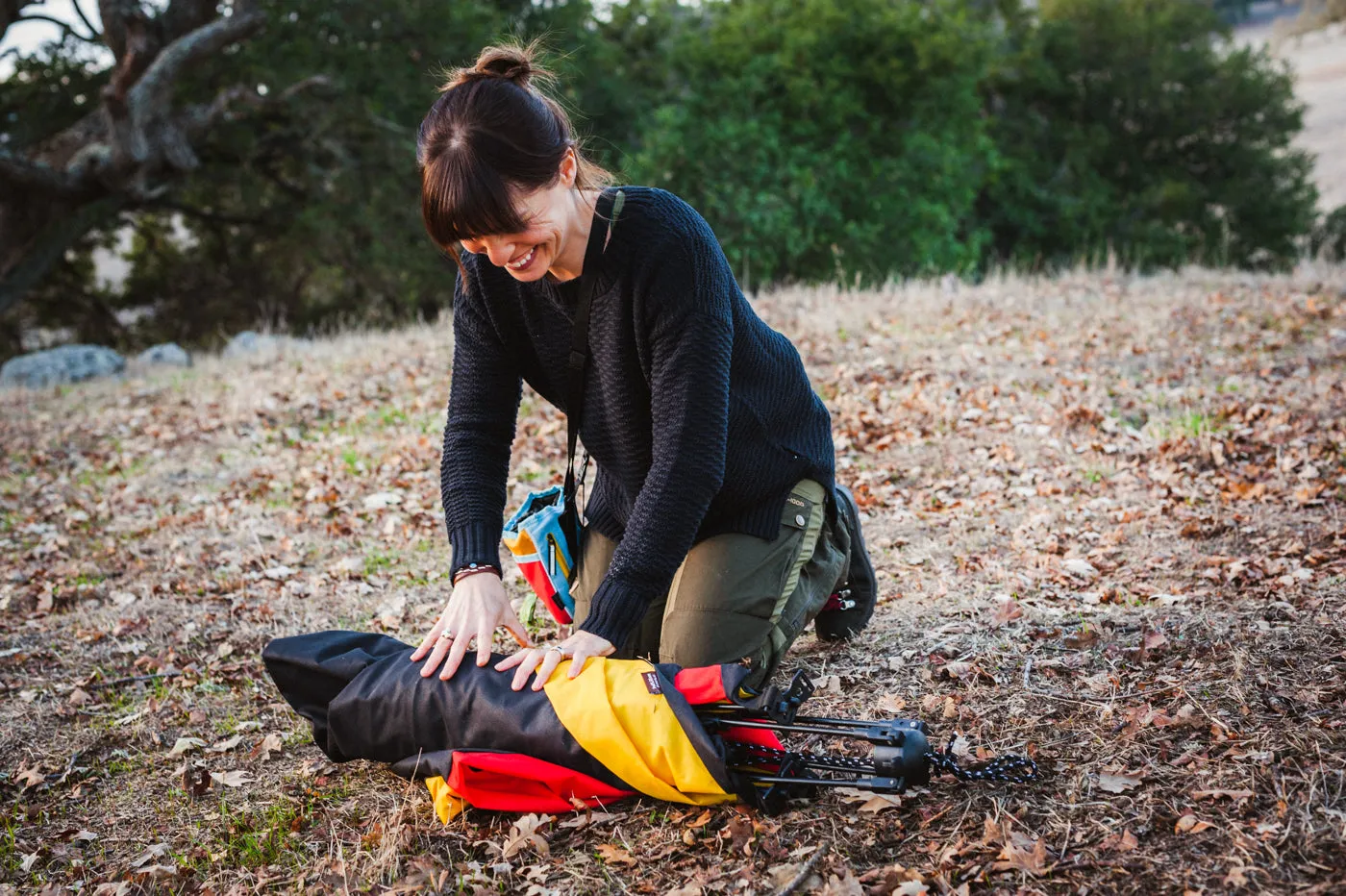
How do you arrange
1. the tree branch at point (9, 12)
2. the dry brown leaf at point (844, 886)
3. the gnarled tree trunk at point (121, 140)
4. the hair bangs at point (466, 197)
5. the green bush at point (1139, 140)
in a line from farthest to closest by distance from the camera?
the green bush at point (1139, 140) → the tree branch at point (9, 12) → the gnarled tree trunk at point (121, 140) → the hair bangs at point (466, 197) → the dry brown leaf at point (844, 886)

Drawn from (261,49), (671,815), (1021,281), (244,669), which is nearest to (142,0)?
(261,49)

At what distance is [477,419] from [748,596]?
3.17 ft

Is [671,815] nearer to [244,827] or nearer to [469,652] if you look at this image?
[469,652]

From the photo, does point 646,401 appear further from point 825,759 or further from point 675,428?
point 825,759

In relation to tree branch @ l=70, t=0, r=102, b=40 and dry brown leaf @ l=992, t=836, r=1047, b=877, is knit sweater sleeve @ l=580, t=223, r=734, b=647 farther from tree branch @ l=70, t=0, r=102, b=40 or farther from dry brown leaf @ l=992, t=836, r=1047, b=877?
tree branch @ l=70, t=0, r=102, b=40

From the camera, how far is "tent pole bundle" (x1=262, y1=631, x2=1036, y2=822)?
2381mm

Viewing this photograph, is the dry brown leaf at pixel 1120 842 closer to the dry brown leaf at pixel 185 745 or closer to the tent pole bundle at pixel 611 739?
the tent pole bundle at pixel 611 739

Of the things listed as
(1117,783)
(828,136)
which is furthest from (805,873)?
(828,136)

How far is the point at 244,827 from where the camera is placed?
2816 mm

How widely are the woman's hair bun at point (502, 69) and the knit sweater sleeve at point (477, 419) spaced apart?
23.2 inches

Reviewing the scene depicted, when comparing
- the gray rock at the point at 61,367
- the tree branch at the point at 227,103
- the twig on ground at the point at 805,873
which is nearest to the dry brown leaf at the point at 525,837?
the twig on ground at the point at 805,873

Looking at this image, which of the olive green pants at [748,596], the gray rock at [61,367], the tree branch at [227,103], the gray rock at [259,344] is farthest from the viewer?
the tree branch at [227,103]

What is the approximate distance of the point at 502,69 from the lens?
2.49 metres

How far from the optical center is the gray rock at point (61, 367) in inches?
461
